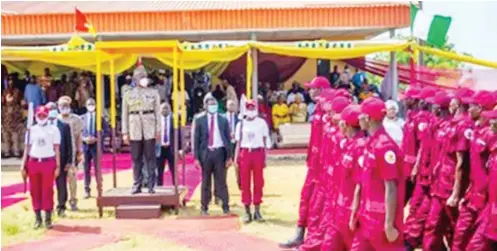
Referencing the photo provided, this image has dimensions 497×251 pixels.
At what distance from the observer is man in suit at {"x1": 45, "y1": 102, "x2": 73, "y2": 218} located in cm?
1141

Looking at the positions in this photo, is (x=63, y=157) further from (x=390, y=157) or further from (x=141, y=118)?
(x=390, y=157)

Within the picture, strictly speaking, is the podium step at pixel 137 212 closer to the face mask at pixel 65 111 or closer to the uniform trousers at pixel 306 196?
the face mask at pixel 65 111

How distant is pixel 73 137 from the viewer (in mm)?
11852

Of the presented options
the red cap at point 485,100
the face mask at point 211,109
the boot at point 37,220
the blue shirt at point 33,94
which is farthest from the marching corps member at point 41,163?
the blue shirt at point 33,94

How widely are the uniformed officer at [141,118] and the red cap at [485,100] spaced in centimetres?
532

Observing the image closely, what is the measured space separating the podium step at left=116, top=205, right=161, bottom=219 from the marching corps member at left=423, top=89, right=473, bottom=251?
4.77m

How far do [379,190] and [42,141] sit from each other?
5971 mm

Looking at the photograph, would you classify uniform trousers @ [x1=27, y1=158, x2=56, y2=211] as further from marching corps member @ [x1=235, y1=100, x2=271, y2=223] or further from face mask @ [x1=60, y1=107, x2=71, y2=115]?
marching corps member @ [x1=235, y1=100, x2=271, y2=223]

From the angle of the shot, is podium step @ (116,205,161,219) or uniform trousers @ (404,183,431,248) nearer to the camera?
uniform trousers @ (404,183,431,248)

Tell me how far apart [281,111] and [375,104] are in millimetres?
15283

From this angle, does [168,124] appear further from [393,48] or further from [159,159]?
[393,48]

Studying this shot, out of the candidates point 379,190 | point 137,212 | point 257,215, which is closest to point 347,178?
point 379,190

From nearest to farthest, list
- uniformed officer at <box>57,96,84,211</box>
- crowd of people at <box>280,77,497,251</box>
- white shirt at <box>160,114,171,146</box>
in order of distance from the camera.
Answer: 1. crowd of people at <box>280,77,497,251</box>
2. uniformed officer at <box>57,96,84,211</box>
3. white shirt at <box>160,114,171,146</box>

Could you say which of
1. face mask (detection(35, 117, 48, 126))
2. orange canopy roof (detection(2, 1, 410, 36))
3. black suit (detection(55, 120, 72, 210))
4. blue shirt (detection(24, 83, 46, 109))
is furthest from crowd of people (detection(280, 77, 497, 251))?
blue shirt (detection(24, 83, 46, 109))
